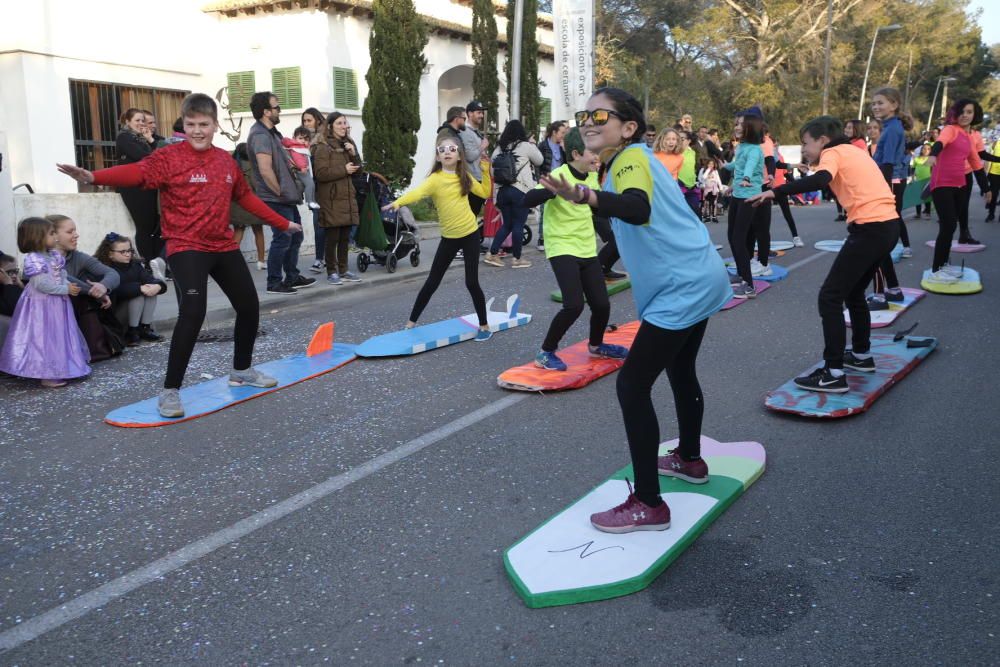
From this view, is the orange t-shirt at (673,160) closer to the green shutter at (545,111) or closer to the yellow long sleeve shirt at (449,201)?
the yellow long sleeve shirt at (449,201)

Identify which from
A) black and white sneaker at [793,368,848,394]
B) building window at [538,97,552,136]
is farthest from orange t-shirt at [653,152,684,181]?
building window at [538,97,552,136]

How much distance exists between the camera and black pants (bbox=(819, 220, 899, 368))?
5.61 metres

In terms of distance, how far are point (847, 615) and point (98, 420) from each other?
15.1ft

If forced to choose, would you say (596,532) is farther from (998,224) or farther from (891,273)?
(998,224)

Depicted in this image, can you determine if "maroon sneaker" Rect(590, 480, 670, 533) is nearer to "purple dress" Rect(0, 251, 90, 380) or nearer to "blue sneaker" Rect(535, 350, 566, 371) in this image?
"blue sneaker" Rect(535, 350, 566, 371)

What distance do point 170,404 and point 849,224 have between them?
4617 millimetres

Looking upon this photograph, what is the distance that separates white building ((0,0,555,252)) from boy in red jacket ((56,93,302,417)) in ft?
16.0

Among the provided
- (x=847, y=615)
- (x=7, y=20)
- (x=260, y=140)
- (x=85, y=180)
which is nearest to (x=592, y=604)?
(x=847, y=615)

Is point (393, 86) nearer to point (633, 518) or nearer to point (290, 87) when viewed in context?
point (290, 87)

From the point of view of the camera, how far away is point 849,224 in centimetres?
593

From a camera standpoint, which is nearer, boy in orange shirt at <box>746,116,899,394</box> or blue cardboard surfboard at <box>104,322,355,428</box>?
blue cardboard surfboard at <box>104,322,355,428</box>

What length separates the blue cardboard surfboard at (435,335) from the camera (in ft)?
23.4

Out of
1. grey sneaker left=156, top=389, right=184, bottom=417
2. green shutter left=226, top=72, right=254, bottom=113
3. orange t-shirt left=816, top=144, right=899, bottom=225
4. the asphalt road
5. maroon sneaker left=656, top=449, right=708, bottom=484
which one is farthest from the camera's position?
green shutter left=226, top=72, right=254, bottom=113

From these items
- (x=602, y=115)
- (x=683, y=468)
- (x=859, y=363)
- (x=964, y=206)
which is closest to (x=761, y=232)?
(x=964, y=206)
